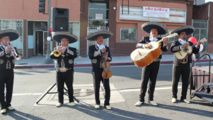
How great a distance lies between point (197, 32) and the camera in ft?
68.6

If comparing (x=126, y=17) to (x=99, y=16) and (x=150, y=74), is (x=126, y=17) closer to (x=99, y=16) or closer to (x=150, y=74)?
(x=99, y=16)

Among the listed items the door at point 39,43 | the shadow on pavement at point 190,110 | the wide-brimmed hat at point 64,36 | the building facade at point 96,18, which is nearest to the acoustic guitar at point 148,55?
the shadow on pavement at point 190,110

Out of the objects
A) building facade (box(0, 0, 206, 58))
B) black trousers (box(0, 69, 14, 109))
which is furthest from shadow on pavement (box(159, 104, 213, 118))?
building facade (box(0, 0, 206, 58))

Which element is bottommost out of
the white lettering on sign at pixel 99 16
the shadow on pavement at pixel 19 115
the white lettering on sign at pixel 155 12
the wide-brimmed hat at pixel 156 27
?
the shadow on pavement at pixel 19 115

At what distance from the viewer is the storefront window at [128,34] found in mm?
18875

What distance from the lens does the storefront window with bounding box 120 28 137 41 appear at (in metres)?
18.9

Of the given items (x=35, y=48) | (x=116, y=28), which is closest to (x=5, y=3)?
(x=35, y=48)

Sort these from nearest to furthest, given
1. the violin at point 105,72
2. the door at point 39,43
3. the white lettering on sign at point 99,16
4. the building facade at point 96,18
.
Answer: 1. the violin at point 105,72
2. the building facade at point 96,18
3. the white lettering on sign at point 99,16
4. the door at point 39,43

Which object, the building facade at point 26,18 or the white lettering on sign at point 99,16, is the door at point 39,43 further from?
the white lettering on sign at point 99,16

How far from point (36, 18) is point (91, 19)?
4.83 m

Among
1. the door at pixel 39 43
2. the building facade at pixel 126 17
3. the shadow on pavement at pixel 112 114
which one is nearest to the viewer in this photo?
the shadow on pavement at pixel 112 114

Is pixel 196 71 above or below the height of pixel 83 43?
below

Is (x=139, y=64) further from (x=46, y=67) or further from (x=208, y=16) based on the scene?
(x=208, y=16)

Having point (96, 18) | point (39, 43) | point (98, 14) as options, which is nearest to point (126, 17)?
point (98, 14)
